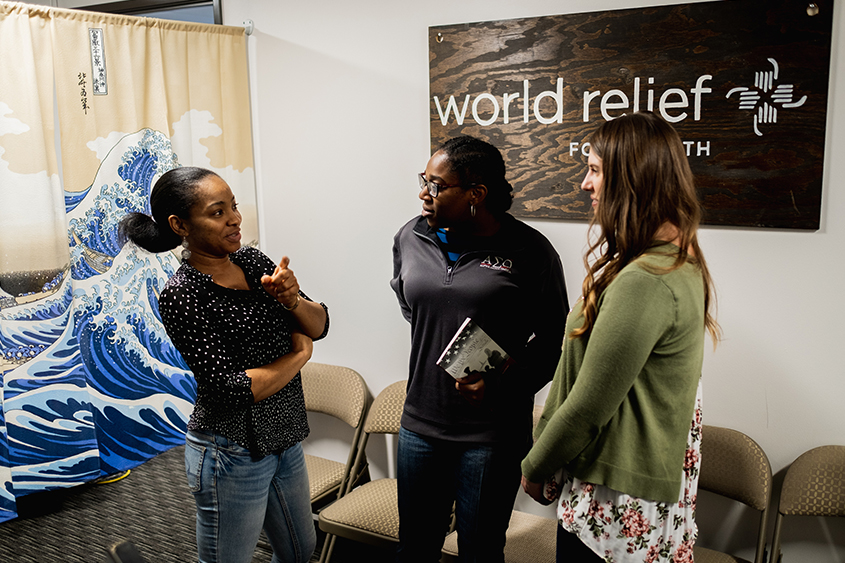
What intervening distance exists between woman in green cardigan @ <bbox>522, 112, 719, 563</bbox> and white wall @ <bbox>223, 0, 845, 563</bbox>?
1153 mm

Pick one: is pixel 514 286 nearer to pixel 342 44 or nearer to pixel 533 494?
pixel 533 494

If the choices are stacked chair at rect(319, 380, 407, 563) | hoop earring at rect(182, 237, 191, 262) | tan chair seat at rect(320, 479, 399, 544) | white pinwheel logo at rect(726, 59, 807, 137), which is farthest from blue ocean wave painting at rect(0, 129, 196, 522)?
white pinwheel logo at rect(726, 59, 807, 137)

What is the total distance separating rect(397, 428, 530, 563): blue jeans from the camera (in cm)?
210

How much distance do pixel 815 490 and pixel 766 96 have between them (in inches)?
59.1

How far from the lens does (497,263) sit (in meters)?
2.12

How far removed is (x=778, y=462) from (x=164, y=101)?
3.34 metres

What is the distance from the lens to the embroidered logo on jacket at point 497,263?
2113 mm

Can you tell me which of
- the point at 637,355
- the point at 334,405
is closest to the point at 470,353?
the point at 637,355

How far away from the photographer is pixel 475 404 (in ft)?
6.85

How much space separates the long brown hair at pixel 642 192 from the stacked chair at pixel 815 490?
1.42 meters

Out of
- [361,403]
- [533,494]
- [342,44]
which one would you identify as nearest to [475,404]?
[533,494]

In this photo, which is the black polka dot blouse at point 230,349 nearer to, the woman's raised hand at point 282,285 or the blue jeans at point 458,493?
the woman's raised hand at point 282,285

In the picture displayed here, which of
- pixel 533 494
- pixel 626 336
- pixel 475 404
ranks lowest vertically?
pixel 533 494

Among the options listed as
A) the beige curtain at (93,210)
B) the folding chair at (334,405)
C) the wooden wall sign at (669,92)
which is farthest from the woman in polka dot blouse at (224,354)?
the beige curtain at (93,210)
